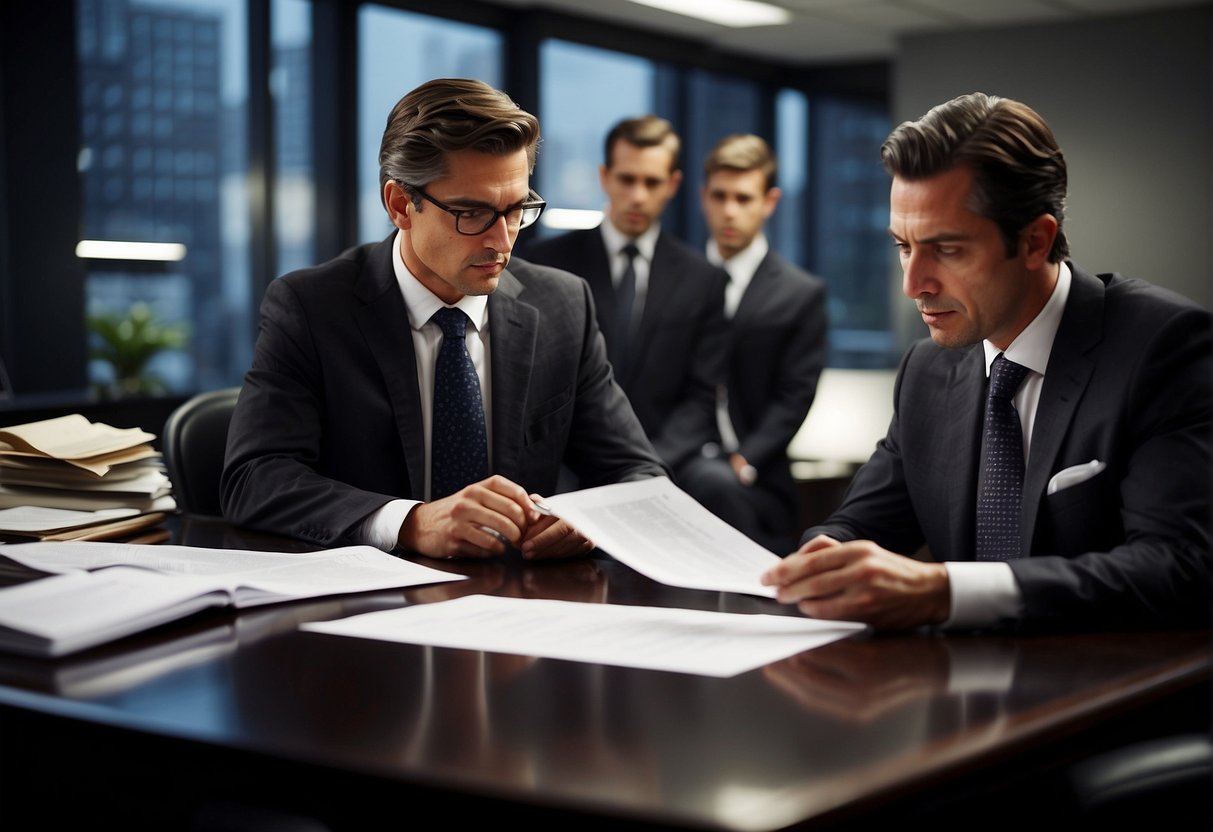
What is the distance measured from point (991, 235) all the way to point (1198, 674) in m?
0.75

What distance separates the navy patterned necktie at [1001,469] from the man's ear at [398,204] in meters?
1.14

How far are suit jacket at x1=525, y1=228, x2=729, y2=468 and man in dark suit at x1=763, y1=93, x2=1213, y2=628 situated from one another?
2.64 m

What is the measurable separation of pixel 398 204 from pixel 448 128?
20 cm

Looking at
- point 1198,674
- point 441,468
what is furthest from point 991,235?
point 441,468

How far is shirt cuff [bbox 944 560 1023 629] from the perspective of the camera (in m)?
1.56

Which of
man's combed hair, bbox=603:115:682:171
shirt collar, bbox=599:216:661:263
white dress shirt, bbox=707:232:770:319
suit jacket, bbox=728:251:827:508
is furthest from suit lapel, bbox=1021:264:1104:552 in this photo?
white dress shirt, bbox=707:232:770:319

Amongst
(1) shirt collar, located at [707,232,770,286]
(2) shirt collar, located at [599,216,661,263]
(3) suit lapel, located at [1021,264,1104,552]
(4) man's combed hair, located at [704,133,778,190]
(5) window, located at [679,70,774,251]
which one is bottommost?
(3) suit lapel, located at [1021,264,1104,552]

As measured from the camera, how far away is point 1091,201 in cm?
760

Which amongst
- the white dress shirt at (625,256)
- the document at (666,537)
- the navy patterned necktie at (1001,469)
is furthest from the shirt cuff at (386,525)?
the white dress shirt at (625,256)

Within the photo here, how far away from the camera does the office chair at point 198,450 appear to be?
106 inches

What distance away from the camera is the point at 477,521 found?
2.04 meters

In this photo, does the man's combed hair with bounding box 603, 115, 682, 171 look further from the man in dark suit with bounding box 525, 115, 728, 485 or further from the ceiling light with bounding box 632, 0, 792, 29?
the ceiling light with bounding box 632, 0, 792, 29

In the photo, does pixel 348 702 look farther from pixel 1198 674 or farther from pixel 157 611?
pixel 1198 674

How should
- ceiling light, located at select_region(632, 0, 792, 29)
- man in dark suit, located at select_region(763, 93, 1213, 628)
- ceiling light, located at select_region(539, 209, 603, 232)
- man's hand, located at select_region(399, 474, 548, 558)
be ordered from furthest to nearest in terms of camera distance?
1. ceiling light, located at select_region(539, 209, 603, 232)
2. ceiling light, located at select_region(632, 0, 792, 29)
3. man's hand, located at select_region(399, 474, 548, 558)
4. man in dark suit, located at select_region(763, 93, 1213, 628)
